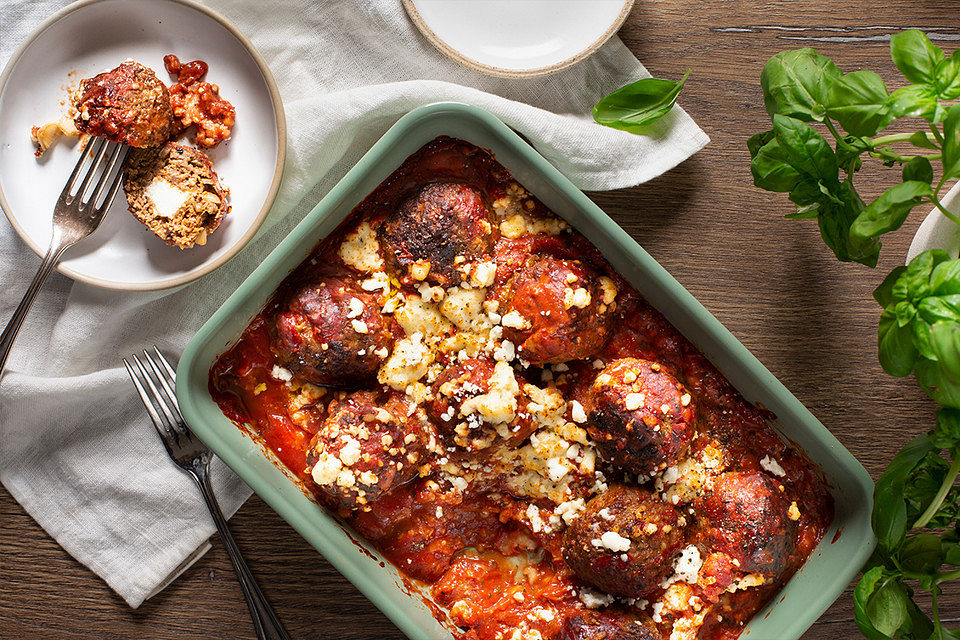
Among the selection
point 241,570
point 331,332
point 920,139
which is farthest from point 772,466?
point 241,570

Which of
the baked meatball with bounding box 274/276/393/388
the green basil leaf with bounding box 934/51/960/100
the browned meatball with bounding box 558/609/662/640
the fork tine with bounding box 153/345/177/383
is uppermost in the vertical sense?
the green basil leaf with bounding box 934/51/960/100

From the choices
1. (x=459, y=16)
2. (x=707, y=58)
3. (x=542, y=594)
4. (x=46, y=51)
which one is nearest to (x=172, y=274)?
(x=46, y=51)

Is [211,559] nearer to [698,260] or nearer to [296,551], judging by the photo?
[296,551]

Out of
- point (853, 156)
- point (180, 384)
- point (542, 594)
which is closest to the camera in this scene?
point (853, 156)

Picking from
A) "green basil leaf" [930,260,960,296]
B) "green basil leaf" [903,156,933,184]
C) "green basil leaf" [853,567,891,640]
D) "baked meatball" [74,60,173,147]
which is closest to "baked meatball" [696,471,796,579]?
"green basil leaf" [853,567,891,640]

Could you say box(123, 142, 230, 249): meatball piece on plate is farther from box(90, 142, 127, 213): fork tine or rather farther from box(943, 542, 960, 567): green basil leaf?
box(943, 542, 960, 567): green basil leaf

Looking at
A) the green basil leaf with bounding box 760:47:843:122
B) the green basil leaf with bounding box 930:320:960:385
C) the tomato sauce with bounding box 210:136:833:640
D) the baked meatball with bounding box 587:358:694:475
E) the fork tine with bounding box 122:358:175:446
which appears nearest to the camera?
the green basil leaf with bounding box 930:320:960:385
